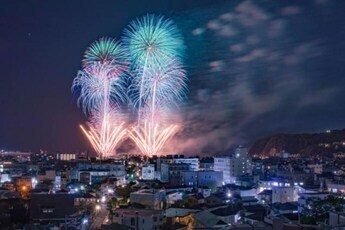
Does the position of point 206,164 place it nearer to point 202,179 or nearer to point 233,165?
point 233,165

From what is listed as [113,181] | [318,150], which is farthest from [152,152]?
[318,150]

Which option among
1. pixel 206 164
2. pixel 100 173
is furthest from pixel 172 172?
pixel 206 164

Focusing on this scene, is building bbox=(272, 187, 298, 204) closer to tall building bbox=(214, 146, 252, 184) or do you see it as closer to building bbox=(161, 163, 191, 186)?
building bbox=(161, 163, 191, 186)

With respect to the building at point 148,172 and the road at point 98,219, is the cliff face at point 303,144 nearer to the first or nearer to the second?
the building at point 148,172

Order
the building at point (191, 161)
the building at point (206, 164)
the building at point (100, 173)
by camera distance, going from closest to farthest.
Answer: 1. the building at point (100, 173)
2. the building at point (191, 161)
3. the building at point (206, 164)

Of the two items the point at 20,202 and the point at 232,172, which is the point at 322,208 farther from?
the point at 232,172

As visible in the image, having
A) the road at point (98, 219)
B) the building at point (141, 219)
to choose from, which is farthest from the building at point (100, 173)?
the building at point (141, 219)
